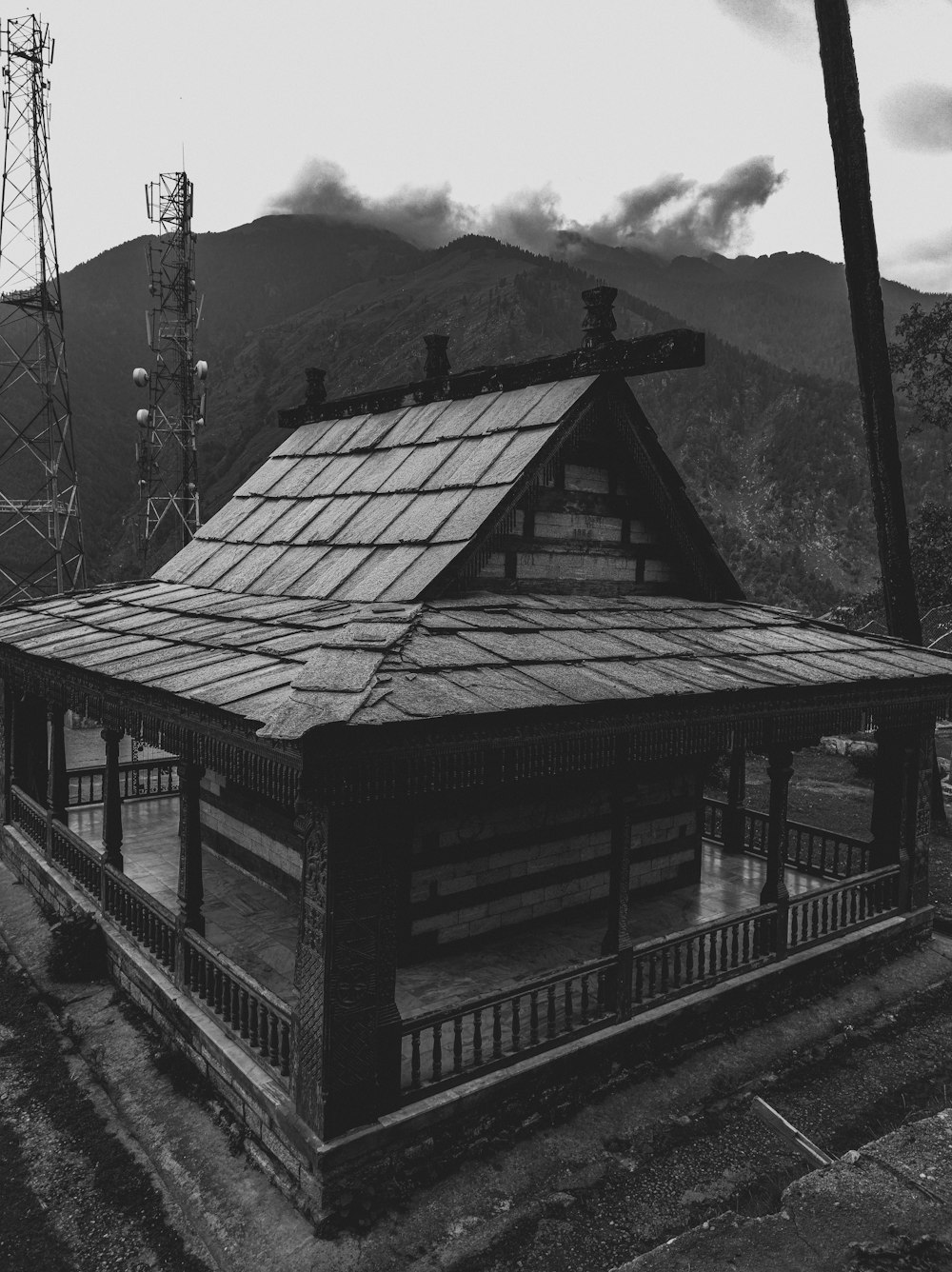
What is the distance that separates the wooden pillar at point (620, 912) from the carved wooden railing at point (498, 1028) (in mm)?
81

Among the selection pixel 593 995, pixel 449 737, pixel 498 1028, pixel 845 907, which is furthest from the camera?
pixel 845 907

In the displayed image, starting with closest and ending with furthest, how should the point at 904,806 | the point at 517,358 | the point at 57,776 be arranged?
the point at 904,806 → the point at 57,776 → the point at 517,358

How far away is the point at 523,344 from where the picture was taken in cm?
7906

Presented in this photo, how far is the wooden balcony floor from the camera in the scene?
26.4ft

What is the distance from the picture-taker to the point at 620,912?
295 inches

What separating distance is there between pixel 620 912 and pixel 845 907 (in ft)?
12.8

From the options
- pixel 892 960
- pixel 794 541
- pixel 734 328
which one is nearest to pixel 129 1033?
pixel 892 960

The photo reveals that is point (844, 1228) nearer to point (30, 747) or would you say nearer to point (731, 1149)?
point (731, 1149)

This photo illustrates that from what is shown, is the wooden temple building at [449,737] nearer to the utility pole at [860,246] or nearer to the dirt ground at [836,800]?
the dirt ground at [836,800]

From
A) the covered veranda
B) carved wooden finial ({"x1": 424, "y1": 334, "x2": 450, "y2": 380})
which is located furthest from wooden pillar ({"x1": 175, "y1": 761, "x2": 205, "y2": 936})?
carved wooden finial ({"x1": 424, "y1": 334, "x2": 450, "y2": 380})

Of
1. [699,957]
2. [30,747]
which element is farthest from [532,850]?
[30,747]

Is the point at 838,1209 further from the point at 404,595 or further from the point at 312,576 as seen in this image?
the point at 312,576

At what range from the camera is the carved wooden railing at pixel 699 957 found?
7742 mm

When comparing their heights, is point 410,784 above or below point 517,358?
below
